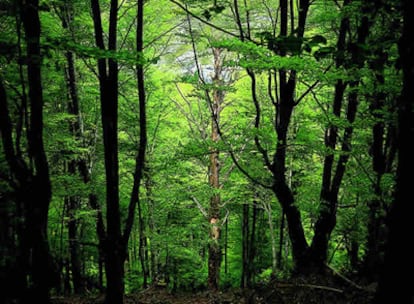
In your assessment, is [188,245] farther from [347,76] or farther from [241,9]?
[347,76]

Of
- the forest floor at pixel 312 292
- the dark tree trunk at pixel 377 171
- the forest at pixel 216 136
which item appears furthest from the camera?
the dark tree trunk at pixel 377 171

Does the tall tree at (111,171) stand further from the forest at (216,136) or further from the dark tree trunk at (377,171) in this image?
the dark tree trunk at (377,171)

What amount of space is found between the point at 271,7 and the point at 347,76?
18.2ft

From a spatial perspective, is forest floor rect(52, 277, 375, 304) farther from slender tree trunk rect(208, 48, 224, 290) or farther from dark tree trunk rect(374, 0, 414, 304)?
slender tree trunk rect(208, 48, 224, 290)

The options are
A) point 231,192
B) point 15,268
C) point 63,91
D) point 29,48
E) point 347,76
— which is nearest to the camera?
point 15,268

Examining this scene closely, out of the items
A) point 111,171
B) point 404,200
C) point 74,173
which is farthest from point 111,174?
point 74,173

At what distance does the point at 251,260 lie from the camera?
1422 centimetres

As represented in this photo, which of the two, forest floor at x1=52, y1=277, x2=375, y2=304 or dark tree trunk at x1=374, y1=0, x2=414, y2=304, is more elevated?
dark tree trunk at x1=374, y1=0, x2=414, y2=304

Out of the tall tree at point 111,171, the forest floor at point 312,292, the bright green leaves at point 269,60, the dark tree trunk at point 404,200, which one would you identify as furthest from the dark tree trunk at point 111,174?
the dark tree trunk at point 404,200

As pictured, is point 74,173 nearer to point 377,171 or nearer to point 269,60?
point 269,60

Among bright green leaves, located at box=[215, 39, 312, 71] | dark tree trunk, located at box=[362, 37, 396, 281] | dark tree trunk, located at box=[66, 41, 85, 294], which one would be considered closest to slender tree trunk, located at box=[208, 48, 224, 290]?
dark tree trunk, located at box=[66, 41, 85, 294]

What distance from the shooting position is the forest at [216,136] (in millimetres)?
3062

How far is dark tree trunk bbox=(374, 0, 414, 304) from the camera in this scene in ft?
8.25

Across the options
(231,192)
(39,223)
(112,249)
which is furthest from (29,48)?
(231,192)
